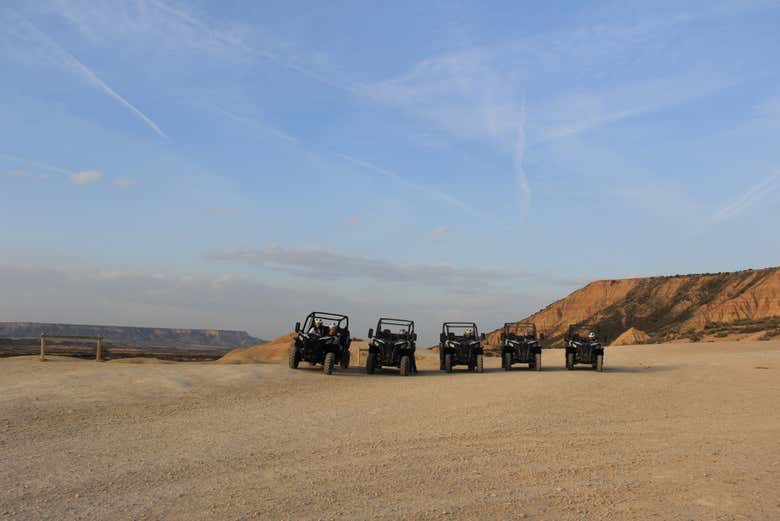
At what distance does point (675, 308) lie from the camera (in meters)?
76.5

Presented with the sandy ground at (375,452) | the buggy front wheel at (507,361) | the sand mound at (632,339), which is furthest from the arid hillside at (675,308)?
the sandy ground at (375,452)

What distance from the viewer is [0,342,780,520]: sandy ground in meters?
6.20

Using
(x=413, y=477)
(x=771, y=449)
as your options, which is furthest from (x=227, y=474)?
(x=771, y=449)

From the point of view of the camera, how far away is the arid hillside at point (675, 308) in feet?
193

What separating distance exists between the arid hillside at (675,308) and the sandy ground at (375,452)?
1641 inches

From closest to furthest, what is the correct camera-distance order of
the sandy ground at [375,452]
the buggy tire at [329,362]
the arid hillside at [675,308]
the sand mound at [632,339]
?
the sandy ground at [375,452] < the buggy tire at [329,362] < the sand mound at [632,339] < the arid hillside at [675,308]

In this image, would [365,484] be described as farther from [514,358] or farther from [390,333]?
[514,358]

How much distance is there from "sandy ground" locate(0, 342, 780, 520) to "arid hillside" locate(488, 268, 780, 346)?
41692 millimetres

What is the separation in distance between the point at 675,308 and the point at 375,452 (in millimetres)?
75678

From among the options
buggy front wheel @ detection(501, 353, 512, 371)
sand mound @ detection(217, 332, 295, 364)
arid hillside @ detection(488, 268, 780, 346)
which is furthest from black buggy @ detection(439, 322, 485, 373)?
arid hillside @ detection(488, 268, 780, 346)

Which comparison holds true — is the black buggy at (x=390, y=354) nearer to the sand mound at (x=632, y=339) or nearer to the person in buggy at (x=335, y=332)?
the person in buggy at (x=335, y=332)

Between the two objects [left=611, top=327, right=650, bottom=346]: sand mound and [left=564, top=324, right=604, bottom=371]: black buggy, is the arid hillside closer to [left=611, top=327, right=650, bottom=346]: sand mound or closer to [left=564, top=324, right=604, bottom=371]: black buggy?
[left=611, top=327, right=650, bottom=346]: sand mound

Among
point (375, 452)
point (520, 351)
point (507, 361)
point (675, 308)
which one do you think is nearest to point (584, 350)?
point (520, 351)

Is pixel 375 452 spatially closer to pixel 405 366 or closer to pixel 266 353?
pixel 405 366
